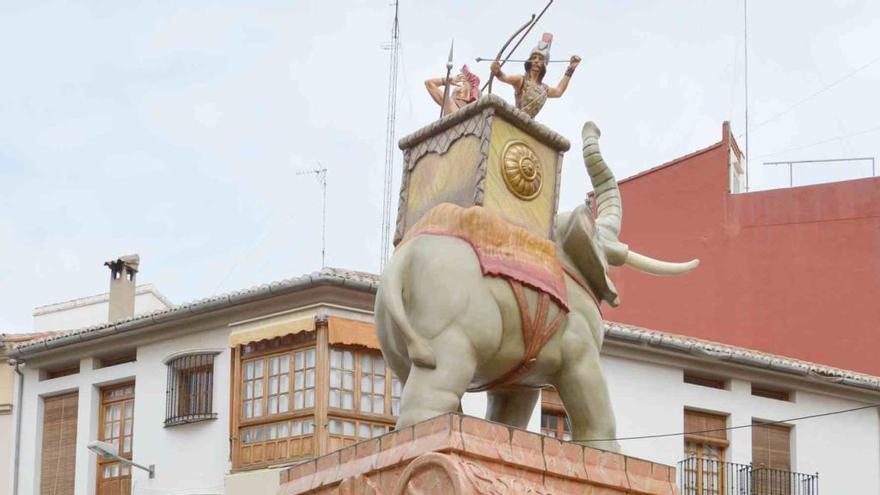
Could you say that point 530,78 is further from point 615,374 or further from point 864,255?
point 864,255

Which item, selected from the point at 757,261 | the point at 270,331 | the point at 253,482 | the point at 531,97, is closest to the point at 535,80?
the point at 531,97

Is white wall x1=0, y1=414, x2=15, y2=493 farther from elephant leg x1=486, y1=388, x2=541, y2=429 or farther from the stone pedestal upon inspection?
elephant leg x1=486, y1=388, x2=541, y2=429

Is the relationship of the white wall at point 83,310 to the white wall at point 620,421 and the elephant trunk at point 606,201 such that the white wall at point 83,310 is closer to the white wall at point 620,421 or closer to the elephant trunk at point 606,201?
the white wall at point 620,421

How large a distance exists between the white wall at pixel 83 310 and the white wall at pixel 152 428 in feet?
8.08

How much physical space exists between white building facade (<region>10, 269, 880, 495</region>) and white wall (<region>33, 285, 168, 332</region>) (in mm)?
2463

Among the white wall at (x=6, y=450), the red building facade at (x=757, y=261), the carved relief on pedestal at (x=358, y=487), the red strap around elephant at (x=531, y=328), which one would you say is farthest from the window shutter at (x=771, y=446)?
the carved relief on pedestal at (x=358, y=487)

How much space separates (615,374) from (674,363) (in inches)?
37.4

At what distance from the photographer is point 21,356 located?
92.2 ft

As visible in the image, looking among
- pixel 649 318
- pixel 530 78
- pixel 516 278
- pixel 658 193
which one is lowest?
pixel 516 278

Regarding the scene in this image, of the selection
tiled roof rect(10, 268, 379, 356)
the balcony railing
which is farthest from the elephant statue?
the balcony railing

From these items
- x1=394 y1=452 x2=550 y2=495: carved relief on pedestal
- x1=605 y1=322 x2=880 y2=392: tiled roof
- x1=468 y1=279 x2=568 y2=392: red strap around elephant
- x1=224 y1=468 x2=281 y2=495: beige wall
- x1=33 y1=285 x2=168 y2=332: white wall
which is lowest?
x1=394 y1=452 x2=550 y2=495: carved relief on pedestal

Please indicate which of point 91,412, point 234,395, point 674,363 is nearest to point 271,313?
point 234,395

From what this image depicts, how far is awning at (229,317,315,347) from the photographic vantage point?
993 inches

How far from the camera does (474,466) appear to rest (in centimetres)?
1207
